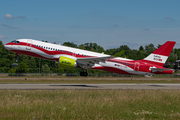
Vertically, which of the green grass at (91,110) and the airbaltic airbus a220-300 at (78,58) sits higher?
the airbaltic airbus a220-300 at (78,58)

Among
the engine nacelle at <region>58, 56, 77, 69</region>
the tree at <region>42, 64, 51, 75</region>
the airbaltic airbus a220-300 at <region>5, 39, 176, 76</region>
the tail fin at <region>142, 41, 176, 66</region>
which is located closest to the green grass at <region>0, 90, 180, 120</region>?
the engine nacelle at <region>58, 56, 77, 69</region>

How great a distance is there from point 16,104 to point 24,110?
2.15 m

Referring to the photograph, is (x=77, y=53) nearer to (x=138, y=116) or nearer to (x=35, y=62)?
(x=138, y=116)

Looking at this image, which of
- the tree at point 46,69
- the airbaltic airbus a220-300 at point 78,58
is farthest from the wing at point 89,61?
the tree at point 46,69

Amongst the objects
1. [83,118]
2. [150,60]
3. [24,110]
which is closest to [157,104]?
[83,118]

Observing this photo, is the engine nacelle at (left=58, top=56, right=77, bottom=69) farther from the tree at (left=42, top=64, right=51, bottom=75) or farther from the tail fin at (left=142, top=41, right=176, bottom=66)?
the tree at (left=42, top=64, right=51, bottom=75)

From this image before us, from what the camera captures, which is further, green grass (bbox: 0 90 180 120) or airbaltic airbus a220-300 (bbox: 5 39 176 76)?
airbaltic airbus a220-300 (bbox: 5 39 176 76)

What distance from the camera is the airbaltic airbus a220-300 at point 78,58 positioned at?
40594 mm

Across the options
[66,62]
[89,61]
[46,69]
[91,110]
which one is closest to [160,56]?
[89,61]

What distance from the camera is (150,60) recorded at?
48.0m

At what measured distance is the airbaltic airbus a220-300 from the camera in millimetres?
40594

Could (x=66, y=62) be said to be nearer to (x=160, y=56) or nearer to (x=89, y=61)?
(x=89, y=61)

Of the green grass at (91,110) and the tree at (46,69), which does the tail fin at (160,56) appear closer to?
the green grass at (91,110)

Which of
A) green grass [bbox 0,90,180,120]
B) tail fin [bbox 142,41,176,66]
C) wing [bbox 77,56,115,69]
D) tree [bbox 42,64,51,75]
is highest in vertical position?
tail fin [bbox 142,41,176,66]
